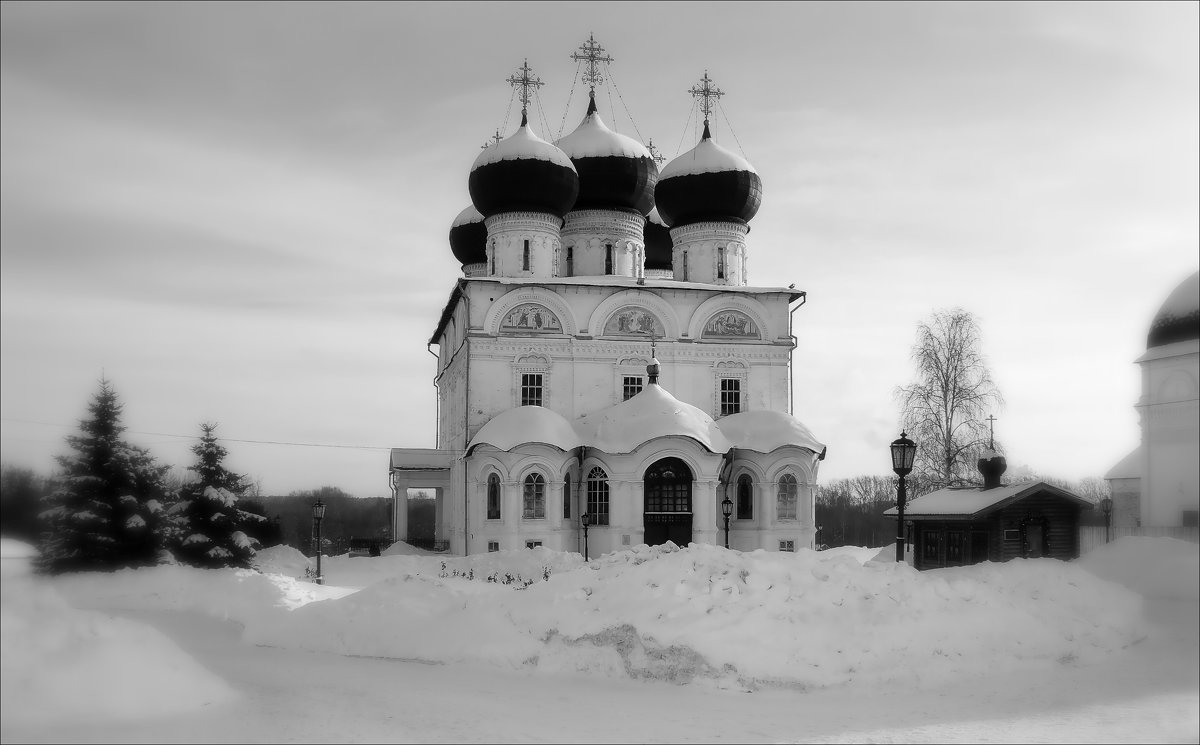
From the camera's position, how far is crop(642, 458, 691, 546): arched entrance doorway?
23172 millimetres

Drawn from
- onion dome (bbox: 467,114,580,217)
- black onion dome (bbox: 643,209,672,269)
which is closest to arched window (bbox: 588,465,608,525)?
onion dome (bbox: 467,114,580,217)

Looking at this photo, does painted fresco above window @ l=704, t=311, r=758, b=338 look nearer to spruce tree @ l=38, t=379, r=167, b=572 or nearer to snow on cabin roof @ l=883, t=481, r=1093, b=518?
snow on cabin roof @ l=883, t=481, r=1093, b=518

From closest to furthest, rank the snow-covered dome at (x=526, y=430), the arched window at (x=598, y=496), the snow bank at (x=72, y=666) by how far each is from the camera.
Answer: the snow bank at (x=72, y=666)
the snow-covered dome at (x=526, y=430)
the arched window at (x=598, y=496)

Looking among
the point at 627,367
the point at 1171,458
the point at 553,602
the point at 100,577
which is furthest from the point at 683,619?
the point at 627,367

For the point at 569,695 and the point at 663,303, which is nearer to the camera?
the point at 569,695

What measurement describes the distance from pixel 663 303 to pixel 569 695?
1736cm

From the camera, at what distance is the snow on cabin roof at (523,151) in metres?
26.0

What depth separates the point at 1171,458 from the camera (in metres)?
7.45

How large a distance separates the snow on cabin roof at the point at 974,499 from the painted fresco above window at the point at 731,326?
1134 centimetres

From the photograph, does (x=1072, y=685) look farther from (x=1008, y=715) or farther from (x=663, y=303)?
(x=663, y=303)

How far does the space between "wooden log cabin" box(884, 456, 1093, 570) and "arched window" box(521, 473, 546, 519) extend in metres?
11.0

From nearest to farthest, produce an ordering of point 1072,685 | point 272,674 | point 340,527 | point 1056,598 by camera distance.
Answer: point 1072,685 → point 272,674 → point 1056,598 → point 340,527

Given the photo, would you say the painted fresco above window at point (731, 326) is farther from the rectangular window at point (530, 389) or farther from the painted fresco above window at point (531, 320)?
the rectangular window at point (530, 389)

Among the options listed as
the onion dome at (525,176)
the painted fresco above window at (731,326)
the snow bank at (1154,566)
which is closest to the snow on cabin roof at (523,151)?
the onion dome at (525,176)
